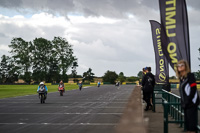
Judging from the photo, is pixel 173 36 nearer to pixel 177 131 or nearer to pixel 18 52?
pixel 177 131

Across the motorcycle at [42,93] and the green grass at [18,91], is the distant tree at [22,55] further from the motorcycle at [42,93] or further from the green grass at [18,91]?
the motorcycle at [42,93]

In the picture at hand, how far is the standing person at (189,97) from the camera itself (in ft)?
15.2

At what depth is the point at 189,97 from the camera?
4.71 meters

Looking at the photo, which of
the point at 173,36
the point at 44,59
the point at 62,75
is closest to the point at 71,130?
the point at 173,36

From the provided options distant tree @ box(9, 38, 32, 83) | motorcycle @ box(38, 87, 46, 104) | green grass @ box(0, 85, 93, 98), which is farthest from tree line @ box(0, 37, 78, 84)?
motorcycle @ box(38, 87, 46, 104)

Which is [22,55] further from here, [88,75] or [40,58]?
[88,75]

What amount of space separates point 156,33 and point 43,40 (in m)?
91.1

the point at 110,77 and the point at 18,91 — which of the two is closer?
the point at 18,91

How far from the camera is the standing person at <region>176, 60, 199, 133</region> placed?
15.2ft

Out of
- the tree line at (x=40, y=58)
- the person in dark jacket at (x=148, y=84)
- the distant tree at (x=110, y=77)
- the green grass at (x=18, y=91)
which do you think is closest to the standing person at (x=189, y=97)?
the person in dark jacket at (x=148, y=84)

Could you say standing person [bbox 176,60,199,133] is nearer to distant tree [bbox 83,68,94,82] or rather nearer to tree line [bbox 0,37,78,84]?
tree line [bbox 0,37,78,84]

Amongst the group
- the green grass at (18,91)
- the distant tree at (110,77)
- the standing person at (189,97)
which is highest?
the distant tree at (110,77)

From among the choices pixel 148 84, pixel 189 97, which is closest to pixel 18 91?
pixel 148 84

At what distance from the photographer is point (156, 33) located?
16422 millimetres
